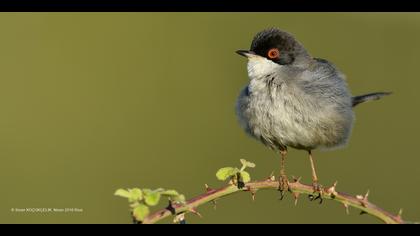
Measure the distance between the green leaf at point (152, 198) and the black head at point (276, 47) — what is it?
261 centimetres

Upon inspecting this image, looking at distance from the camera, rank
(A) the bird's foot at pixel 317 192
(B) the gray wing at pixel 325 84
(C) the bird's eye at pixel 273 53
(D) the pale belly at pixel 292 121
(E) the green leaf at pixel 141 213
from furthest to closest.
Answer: (C) the bird's eye at pixel 273 53, (B) the gray wing at pixel 325 84, (D) the pale belly at pixel 292 121, (A) the bird's foot at pixel 317 192, (E) the green leaf at pixel 141 213

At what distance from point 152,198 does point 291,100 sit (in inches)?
91.6

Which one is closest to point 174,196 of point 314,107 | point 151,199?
point 151,199

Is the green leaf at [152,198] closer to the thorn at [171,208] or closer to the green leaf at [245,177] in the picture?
the thorn at [171,208]

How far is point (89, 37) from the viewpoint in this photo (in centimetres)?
1074

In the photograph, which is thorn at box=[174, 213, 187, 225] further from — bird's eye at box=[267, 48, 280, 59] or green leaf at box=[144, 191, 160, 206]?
bird's eye at box=[267, 48, 280, 59]

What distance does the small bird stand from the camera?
169 inches

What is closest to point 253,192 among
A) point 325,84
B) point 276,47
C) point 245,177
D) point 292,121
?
point 245,177

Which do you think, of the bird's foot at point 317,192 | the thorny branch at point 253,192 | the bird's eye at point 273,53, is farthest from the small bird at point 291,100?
the thorny branch at point 253,192

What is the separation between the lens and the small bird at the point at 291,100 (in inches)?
169

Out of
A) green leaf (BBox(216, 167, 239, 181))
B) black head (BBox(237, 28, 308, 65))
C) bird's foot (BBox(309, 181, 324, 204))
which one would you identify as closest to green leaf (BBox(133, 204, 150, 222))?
green leaf (BBox(216, 167, 239, 181))

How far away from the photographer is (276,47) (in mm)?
4684

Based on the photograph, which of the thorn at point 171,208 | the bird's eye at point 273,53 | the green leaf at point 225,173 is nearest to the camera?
the thorn at point 171,208

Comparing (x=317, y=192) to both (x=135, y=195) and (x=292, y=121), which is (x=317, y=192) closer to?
(x=135, y=195)
